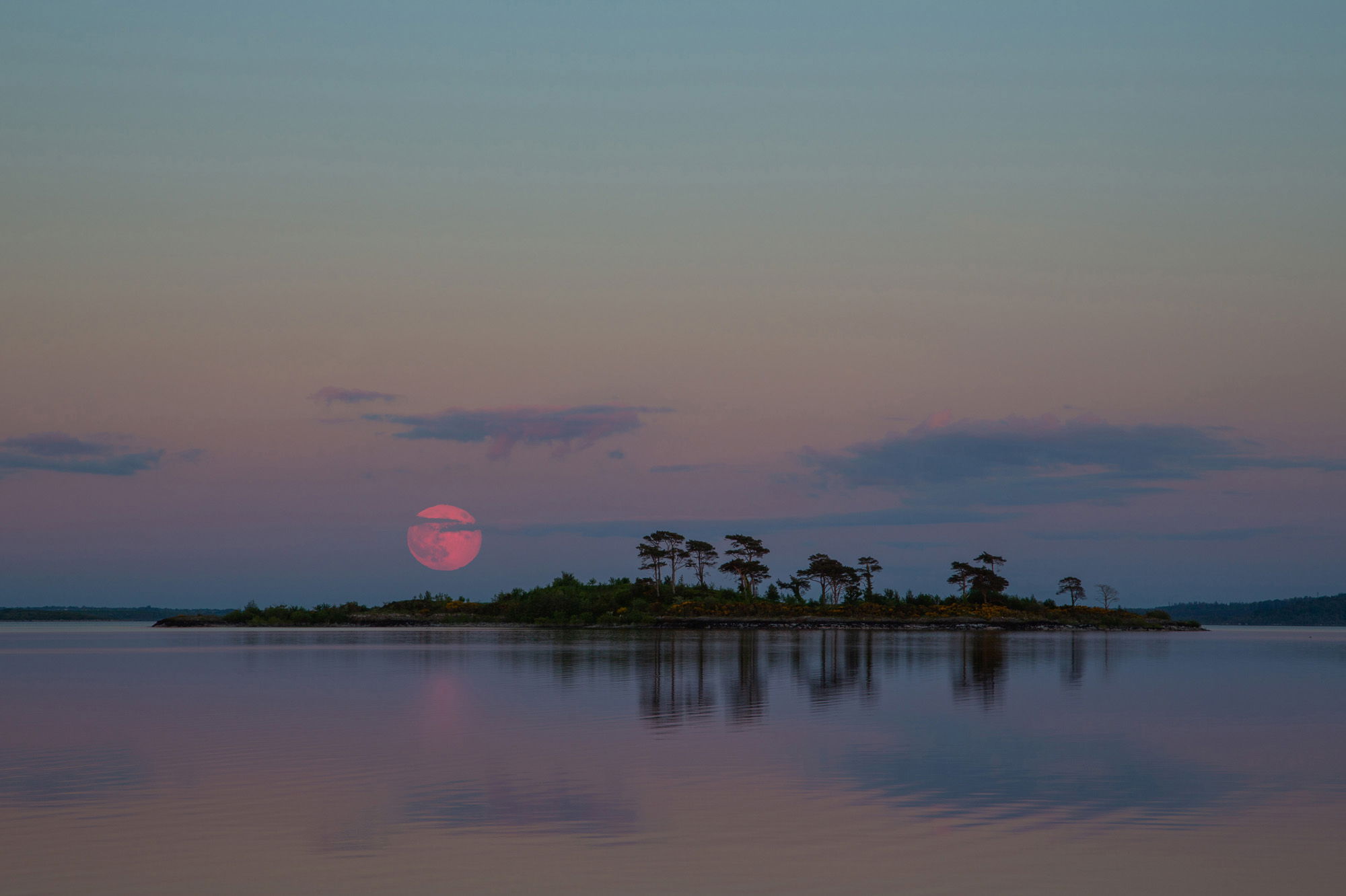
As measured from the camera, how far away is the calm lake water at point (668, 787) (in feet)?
39.1

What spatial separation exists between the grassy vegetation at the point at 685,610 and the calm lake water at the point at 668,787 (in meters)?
82.0

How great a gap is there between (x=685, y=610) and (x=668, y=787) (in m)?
104

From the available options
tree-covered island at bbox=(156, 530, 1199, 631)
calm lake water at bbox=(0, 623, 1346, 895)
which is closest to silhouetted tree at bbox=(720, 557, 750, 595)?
tree-covered island at bbox=(156, 530, 1199, 631)

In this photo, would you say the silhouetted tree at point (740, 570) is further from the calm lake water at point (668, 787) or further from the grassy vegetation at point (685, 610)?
the calm lake water at point (668, 787)

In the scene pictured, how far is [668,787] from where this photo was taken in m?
17.0

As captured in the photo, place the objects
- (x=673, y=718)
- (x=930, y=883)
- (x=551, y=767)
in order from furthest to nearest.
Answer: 1. (x=673, y=718)
2. (x=551, y=767)
3. (x=930, y=883)

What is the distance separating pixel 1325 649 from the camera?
85438 mm

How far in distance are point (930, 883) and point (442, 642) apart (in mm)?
69016

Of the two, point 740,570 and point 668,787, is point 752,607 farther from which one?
point 668,787

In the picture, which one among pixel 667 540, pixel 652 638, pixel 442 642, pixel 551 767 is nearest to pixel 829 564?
pixel 667 540

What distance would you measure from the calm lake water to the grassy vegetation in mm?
82011

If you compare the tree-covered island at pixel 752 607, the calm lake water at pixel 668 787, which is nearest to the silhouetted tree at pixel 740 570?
the tree-covered island at pixel 752 607

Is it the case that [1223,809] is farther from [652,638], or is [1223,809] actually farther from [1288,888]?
[652,638]

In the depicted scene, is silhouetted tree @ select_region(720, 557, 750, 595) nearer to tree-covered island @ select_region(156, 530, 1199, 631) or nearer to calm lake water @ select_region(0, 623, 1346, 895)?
tree-covered island @ select_region(156, 530, 1199, 631)
